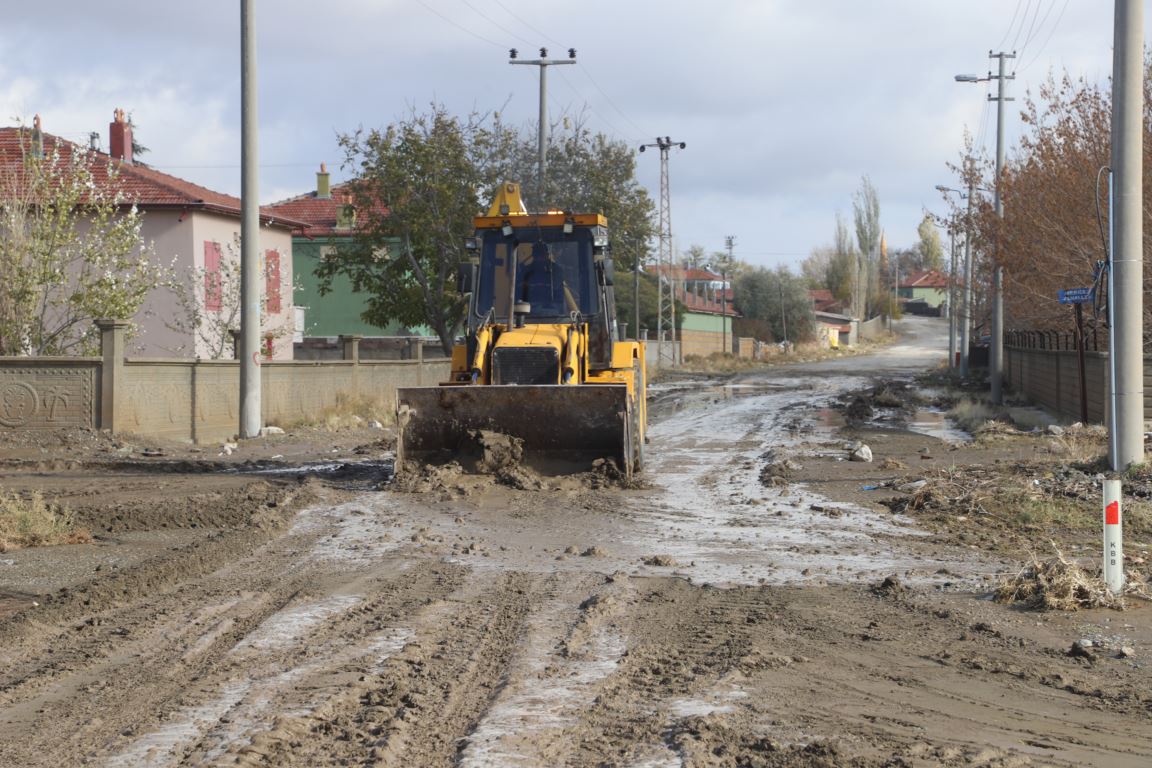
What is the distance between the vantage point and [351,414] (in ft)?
83.9

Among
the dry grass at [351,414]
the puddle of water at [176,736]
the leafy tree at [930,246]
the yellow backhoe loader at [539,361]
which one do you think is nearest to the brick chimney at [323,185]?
the dry grass at [351,414]

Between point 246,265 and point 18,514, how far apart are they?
34.5 feet

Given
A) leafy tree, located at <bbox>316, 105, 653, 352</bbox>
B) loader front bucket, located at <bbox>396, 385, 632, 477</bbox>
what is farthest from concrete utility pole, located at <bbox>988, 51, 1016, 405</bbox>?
loader front bucket, located at <bbox>396, 385, 632, 477</bbox>

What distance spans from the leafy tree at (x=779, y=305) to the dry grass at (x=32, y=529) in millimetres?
87096

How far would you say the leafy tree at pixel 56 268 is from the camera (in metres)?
20.8

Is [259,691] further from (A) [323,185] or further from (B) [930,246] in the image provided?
(B) [930,246]

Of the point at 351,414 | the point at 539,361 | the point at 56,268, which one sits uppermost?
the point at 56,268

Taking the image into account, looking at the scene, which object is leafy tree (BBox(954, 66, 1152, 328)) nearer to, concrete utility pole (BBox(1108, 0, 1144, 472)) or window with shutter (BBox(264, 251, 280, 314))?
concrete utility pole (BBox(1108, 0, 1144, 472))

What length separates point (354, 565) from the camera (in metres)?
9.85

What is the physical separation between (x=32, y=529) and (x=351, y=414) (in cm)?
1483

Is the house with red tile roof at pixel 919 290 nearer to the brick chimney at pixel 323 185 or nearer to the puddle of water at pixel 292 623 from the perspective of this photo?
the brick chimney at pixel 323 185

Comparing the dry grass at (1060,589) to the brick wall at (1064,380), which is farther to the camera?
the brick wall at (1064,380)

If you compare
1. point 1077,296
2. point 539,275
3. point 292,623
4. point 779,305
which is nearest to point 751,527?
point 539,275

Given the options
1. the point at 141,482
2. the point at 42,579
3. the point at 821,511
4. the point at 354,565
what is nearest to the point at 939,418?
the point at 821,511
